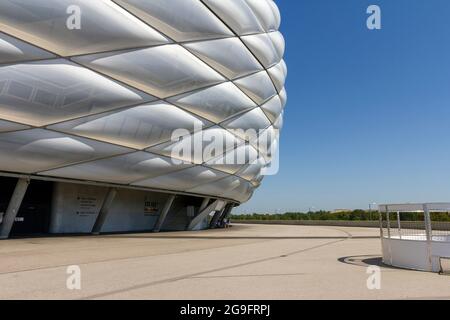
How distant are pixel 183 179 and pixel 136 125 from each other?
464 cm

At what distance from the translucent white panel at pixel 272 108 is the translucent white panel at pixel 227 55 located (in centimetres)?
357

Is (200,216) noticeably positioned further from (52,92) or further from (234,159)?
(52,92)

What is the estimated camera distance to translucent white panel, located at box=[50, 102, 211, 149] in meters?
14.5

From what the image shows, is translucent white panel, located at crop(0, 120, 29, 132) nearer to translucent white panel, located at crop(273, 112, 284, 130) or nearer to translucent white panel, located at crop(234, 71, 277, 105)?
translucent white panel, located at crop(234, 71, 277, 105)

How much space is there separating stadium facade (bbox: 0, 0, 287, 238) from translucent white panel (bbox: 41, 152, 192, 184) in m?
0.05

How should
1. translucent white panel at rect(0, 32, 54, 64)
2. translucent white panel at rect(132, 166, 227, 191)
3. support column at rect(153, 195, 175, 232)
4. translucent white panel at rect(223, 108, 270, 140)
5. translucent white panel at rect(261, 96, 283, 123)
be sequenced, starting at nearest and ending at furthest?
translucent white panel at rect(0, 32, 54, 64) < translucent white panel at rect(132, 166, 227, 191) < translucent white panel at rect(223, 108, 270, 140) < support column at rect(153, 195, 175, 232) < translucent white panel at rect(261, 96, 283, 123)

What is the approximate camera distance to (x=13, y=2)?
38.6 feet

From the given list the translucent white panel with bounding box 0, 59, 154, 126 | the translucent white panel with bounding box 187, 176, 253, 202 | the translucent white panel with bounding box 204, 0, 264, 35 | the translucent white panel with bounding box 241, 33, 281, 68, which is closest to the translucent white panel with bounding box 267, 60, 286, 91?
the translucent white panel with bounding box 241, 33, 281, 68

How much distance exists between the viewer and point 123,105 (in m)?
15.2

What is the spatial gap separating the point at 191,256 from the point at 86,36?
8808 millimetres

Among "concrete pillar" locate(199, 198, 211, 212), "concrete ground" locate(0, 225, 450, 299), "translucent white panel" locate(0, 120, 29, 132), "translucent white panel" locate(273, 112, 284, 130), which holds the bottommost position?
"concrete ground" locate(0, 225, 450, 299)
